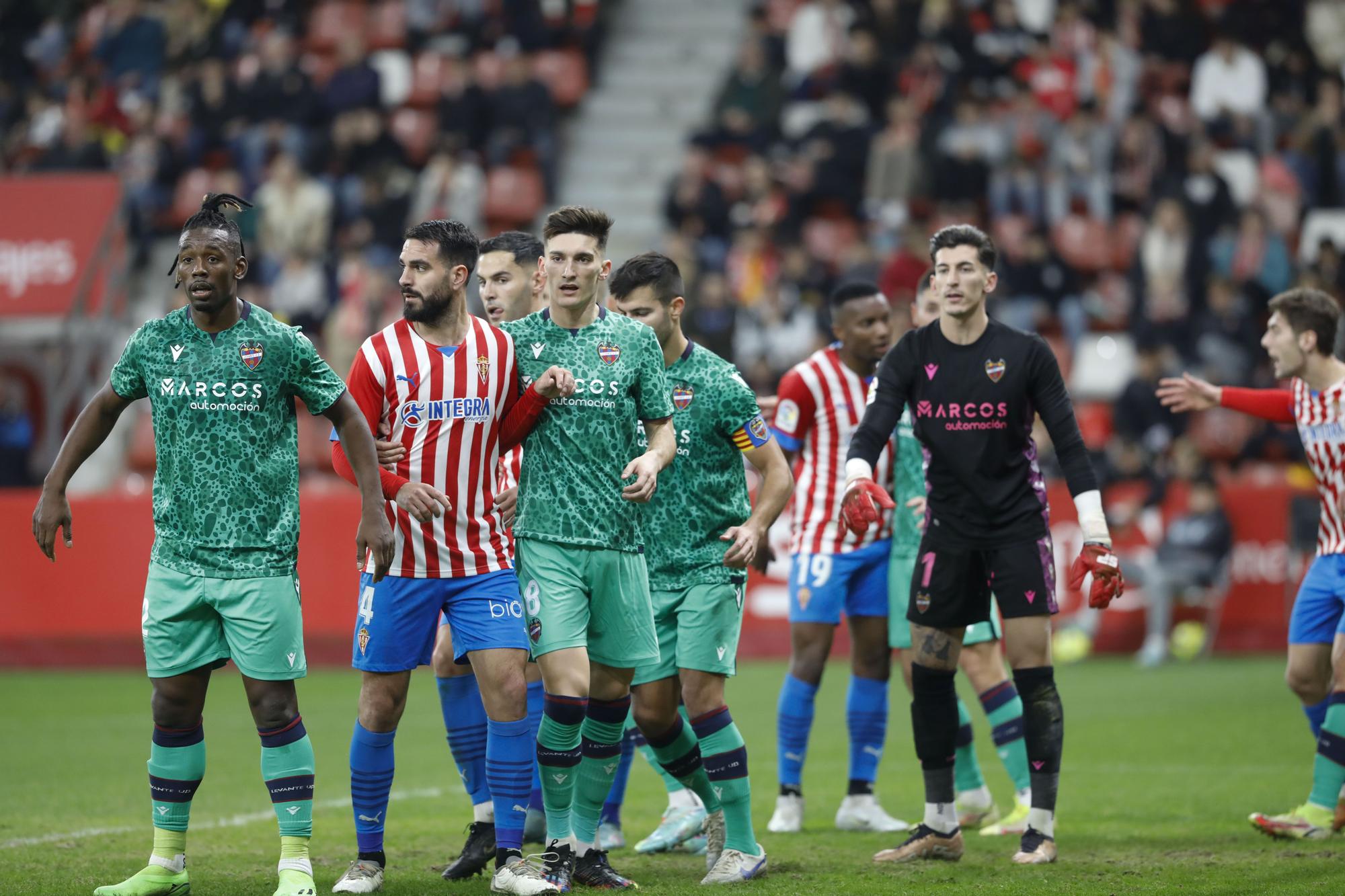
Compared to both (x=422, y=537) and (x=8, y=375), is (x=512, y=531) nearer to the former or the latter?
(x=422, y=537)

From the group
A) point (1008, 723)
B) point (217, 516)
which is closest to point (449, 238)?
point (217, 516)

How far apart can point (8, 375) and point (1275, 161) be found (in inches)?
593

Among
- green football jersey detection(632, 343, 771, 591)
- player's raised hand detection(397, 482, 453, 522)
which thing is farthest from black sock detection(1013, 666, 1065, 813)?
player's raised hand detection(397, 482, 453, 522)

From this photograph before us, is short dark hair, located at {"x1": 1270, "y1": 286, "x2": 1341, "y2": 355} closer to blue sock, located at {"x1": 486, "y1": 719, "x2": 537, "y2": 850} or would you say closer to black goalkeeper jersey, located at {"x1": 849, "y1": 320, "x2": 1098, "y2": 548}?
black goalkeeper jersey, located at {"x1": 849, "y1": 320, "x2": 1098, "y2": 548}

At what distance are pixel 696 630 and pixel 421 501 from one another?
1379mm

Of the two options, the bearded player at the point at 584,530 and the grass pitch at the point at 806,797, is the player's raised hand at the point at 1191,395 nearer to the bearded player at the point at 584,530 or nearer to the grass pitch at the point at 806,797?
the grass pitch at the point at 806,797

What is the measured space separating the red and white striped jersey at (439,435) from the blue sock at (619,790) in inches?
63.7

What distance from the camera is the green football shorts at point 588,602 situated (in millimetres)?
6512

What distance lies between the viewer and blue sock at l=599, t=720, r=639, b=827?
7.88 m

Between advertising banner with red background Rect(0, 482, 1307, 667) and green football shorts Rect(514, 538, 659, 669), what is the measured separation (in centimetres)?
899

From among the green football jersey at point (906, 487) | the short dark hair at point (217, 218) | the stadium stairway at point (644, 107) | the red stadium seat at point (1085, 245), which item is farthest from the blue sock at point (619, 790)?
the stadium stairway at point (644, 107)

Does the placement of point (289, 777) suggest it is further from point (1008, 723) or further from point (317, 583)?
point (317, 583)

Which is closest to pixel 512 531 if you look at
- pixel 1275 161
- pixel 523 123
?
pixel 1275 161

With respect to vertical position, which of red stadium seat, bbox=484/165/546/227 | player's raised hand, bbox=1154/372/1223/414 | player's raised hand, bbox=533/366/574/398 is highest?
red stadium seat, bbox=484/165/546/227
